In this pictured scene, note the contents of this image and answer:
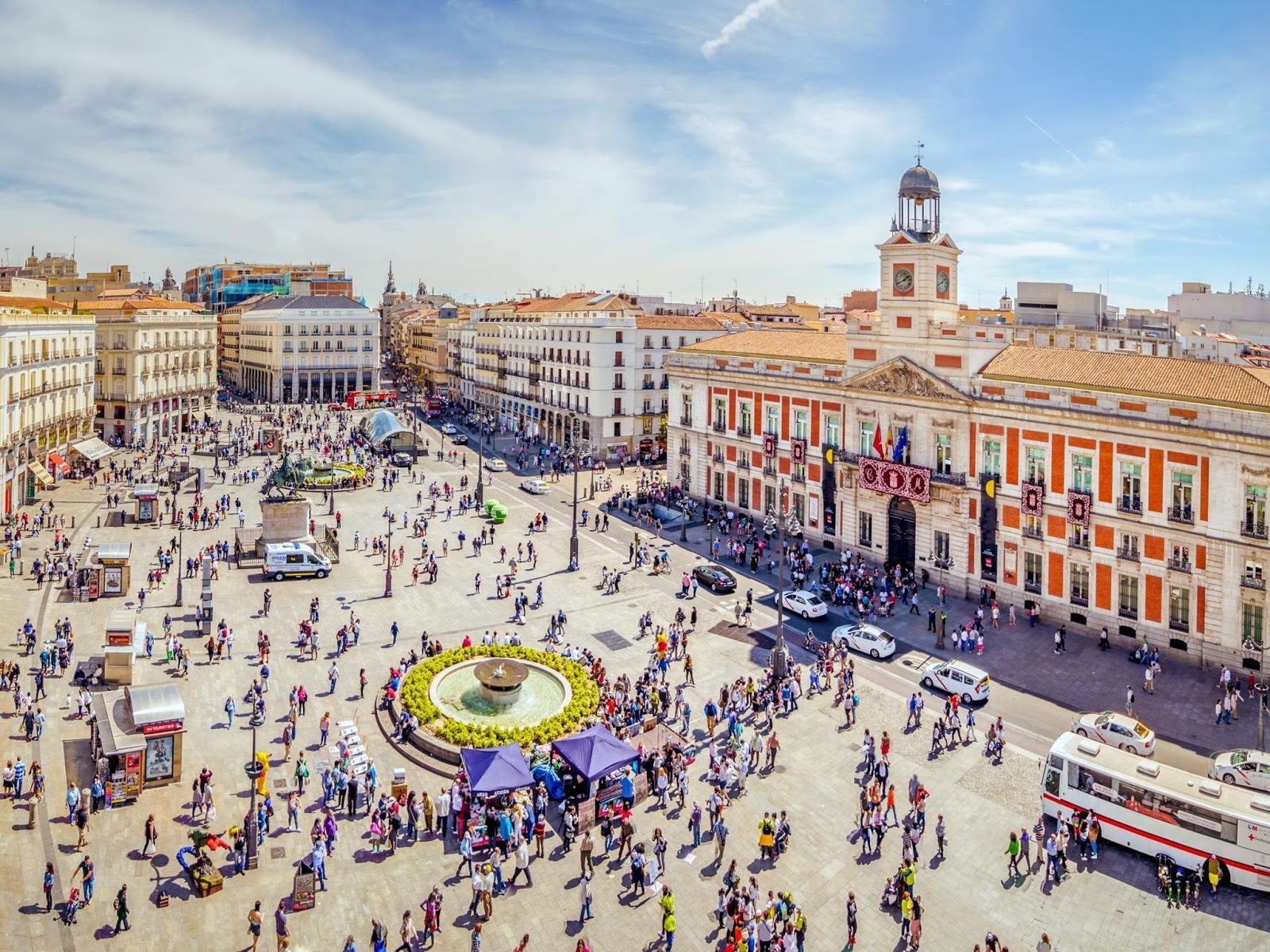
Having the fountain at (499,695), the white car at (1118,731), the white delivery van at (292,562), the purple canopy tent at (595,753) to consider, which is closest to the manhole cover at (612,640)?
the fountain at (499,695)

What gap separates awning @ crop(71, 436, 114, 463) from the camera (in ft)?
220

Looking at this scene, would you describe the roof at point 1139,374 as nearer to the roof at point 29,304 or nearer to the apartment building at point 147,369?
the roof at point 29,304

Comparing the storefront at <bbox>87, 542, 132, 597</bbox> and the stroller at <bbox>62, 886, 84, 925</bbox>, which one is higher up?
the storefront at <bbox>87, 542, 132, 597</bbox>

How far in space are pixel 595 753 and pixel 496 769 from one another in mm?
2711

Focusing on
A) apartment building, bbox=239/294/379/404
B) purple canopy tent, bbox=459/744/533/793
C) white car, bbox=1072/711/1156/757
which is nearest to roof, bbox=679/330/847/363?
white car, bbox=1072/711/1156/757

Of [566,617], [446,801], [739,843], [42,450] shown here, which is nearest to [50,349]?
[42,450]

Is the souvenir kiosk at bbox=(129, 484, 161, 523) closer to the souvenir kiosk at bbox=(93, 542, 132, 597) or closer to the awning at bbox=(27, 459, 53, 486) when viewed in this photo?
the awning at bbox=(27, 459, 53, 486)

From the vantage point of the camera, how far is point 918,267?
46.6 m

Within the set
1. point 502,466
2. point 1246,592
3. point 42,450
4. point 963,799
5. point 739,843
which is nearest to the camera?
point 739,843

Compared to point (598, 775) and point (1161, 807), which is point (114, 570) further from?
point (1161, 807)

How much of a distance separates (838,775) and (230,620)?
25.4 meters

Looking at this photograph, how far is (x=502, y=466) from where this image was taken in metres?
79.2

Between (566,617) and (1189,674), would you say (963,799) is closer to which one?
(1189,674)

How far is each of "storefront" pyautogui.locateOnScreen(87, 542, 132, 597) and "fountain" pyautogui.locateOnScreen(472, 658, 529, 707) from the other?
2039 cm
